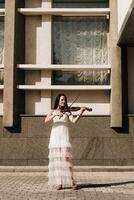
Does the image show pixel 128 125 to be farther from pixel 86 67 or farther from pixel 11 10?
pixel 11 10

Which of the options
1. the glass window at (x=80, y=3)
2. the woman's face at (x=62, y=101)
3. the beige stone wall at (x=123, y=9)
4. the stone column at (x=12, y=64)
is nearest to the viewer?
the woman's face at (x=62, y=101)

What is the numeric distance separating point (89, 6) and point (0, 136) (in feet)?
18.7

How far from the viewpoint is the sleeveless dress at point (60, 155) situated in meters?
8.51

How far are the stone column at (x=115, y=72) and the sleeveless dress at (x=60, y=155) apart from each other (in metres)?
5.43

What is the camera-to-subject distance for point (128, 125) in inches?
550

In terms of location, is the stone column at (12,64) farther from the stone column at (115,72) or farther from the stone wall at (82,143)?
the stone column at (115,72)

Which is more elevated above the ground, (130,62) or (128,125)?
(130,62)

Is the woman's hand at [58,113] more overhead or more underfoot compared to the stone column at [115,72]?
more underfoot

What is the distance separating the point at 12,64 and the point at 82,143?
3582 mm

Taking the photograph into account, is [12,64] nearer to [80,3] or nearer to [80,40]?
[80,40]

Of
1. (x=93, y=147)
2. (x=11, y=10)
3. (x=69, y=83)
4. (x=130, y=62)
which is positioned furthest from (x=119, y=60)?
(x=11, y=10)

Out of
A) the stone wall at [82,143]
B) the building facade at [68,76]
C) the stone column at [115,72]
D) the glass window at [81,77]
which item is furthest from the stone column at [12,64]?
the stone column at [115,72]

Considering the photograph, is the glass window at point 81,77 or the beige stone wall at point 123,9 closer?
the beige stone wall at point 123,9

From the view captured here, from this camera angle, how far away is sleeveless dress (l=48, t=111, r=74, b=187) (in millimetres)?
8508
